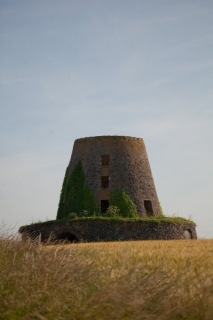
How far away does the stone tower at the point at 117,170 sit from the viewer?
40781 mm

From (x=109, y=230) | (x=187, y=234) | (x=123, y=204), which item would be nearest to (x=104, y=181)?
(x=123, y=204)

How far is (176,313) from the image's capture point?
7.21m

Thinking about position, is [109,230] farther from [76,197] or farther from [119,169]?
[119,169]

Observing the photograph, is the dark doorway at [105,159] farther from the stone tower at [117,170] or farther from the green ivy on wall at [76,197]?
the green ivy on wall at [76,197]

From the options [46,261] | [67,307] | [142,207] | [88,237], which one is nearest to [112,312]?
[67,307]

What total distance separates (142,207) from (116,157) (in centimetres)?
413

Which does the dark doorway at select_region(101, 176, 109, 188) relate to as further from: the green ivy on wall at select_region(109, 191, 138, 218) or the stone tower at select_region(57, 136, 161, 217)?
the green ivy on wall at select_region(109, 191, 138, 218)

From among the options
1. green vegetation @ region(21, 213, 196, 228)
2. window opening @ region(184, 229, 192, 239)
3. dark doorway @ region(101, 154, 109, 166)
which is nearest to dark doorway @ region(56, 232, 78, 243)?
green vegetation @ region(21, 213, 196, 228)

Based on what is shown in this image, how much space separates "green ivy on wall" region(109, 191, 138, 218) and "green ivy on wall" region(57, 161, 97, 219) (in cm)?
140

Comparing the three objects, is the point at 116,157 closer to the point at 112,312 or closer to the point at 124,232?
the point at 124,232

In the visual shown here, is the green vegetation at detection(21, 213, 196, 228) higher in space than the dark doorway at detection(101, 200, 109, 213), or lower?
lower

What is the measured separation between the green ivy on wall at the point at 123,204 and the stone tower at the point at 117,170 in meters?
0.36

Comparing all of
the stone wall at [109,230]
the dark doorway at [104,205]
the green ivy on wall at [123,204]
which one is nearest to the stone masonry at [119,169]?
the green ivy on wall at [123,204]

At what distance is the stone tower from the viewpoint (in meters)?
40.8
